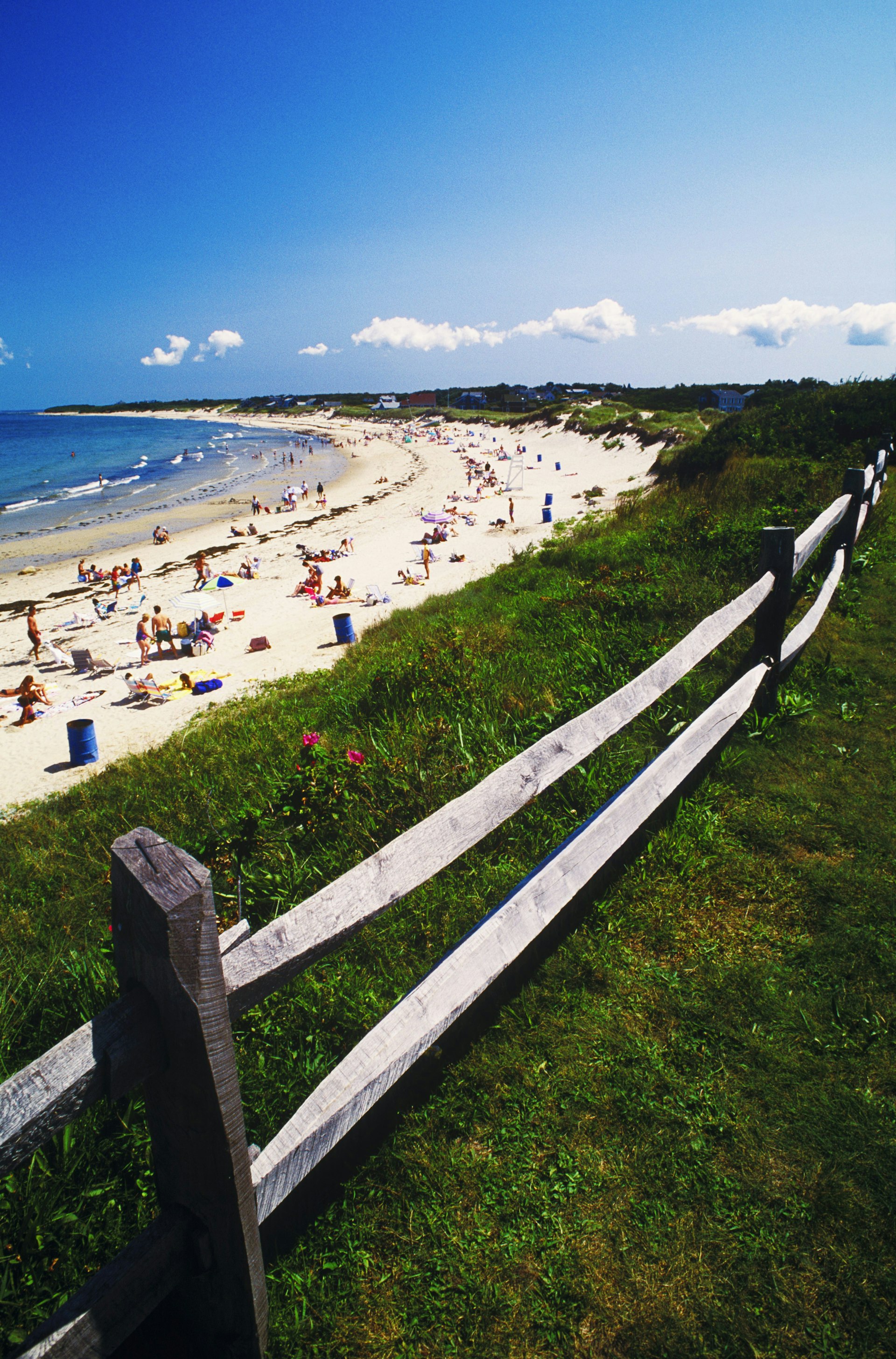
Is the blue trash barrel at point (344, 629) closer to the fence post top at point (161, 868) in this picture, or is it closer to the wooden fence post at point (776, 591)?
the wooden fence post at point (776, 591)

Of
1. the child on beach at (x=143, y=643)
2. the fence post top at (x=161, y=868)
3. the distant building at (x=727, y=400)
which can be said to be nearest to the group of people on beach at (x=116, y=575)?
the child on beach at (x=143, y=643)

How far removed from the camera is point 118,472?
197 ft

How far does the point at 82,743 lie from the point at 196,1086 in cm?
1066

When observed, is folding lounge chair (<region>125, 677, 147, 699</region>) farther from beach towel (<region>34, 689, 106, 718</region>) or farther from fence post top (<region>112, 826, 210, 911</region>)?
fence post top (<region>112, 826, 210, 911</region>)

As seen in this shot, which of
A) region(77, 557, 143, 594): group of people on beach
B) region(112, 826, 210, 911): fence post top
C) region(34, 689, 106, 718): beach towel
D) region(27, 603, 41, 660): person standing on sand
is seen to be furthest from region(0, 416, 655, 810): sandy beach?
region(112, 826, 210, 911): fence post top

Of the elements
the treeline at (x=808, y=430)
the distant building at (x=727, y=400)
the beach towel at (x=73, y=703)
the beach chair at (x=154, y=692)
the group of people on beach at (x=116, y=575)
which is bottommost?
the beach towel at (x=73, y=703)

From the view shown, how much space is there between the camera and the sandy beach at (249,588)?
40.6 ft

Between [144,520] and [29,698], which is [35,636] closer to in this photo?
[29,698]

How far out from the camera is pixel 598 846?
3.08m

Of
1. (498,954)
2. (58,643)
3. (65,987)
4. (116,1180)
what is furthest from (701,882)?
(58,643)

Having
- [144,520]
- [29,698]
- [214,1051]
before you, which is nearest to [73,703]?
[29,698]

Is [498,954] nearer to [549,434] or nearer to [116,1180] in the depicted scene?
[116,1180]

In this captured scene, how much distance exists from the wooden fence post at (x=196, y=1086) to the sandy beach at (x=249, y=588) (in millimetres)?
8709

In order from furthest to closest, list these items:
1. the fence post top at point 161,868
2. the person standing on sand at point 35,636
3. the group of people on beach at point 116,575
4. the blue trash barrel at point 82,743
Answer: the group of people on beach at point 116,575, the person standing on sand at point 35,636, the blue trash barrel at point 82,743, the fence post top at point 161,868
